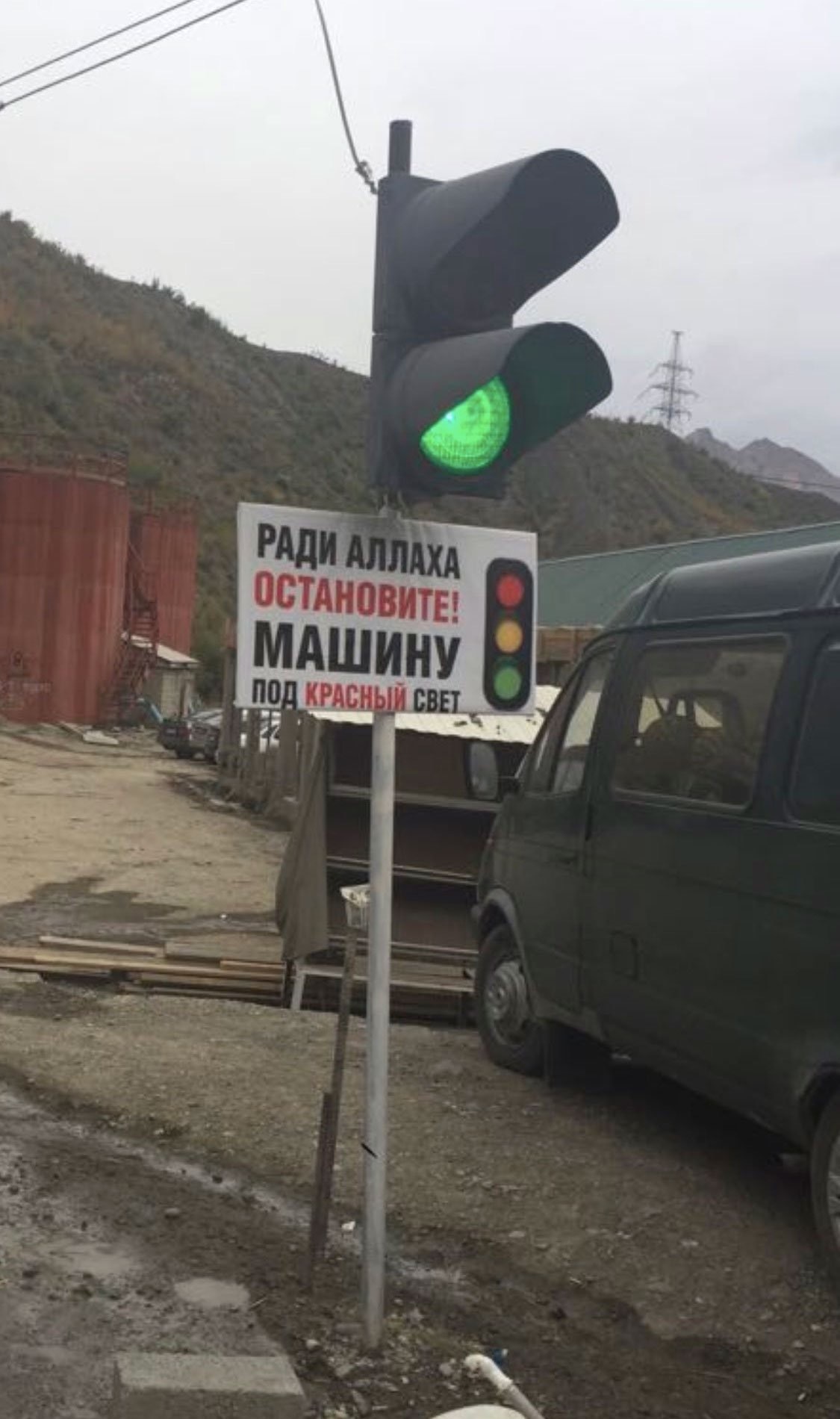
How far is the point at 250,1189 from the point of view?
559 centimetres

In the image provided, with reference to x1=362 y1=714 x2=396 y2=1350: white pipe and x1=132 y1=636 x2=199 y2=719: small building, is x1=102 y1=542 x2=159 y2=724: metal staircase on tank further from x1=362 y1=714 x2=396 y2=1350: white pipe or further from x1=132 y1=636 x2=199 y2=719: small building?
x1=362 y1=714 x2=396 y2=1350: white pipe

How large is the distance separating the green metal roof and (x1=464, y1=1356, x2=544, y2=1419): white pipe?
59.5 feet

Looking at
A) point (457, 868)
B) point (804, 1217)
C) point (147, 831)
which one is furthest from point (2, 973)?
point (147, 831)

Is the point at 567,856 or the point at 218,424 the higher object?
the point at 218,424

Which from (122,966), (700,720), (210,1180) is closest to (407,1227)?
(210,1180)

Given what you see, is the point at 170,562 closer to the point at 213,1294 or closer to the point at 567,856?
the point at 567,856

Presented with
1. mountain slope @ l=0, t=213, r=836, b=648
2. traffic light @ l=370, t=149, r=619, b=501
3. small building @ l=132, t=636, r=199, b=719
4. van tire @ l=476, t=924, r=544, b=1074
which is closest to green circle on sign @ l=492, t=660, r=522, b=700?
traffic light @ l=370, t=149, r=619, b=501

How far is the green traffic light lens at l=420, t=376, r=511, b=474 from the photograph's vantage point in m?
3.85

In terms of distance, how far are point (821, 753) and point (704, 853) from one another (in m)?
0.66

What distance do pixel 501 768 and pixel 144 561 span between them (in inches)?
1797

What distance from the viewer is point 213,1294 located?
4.53 metres

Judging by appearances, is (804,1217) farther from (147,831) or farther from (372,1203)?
(147,831)

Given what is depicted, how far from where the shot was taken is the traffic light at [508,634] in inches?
171

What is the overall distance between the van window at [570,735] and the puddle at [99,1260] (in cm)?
278
